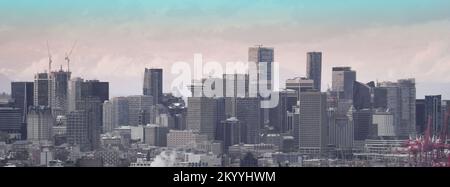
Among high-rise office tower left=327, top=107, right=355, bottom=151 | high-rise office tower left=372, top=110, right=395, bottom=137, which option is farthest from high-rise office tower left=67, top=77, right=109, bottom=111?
high-rise office tower left=372, top=110, right=395, bottom=137

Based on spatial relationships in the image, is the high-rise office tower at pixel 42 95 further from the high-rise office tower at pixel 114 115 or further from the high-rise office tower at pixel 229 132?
Answer: the high-rise office tower at pixel 229 132

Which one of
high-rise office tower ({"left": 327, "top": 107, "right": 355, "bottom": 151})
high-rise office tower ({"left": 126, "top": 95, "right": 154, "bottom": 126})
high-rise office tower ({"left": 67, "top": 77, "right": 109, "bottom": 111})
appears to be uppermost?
high-rise office tower ({"left": 67, "top": 77, "right": 109, "bottom": 111})

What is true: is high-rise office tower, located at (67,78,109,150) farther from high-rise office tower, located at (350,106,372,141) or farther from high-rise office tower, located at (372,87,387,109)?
high-rise office tower, located at (372,87,387,109)

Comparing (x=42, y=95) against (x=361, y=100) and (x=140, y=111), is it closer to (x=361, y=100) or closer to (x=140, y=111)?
(x=140, y=111)

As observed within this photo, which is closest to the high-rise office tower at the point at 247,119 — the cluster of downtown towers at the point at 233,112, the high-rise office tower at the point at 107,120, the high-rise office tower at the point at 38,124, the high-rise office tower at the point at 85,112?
the cluster of downtown towers at the point at 233,112

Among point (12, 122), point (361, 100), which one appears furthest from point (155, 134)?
point (361, 100)
